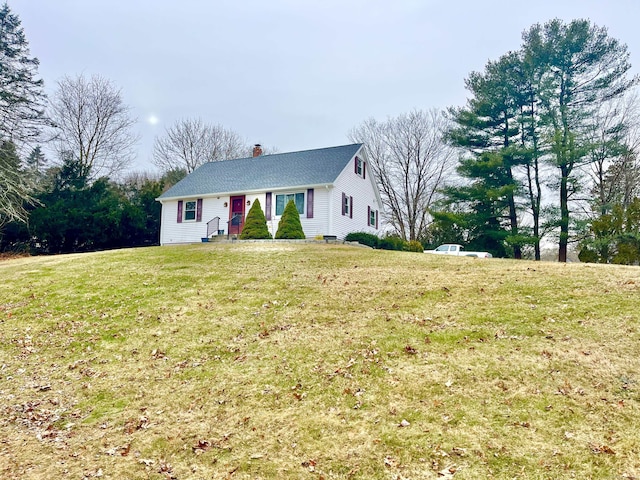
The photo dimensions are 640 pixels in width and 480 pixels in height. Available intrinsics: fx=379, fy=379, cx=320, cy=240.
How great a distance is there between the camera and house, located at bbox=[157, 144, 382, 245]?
1959 cm

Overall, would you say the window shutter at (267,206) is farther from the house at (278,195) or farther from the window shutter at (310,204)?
the window shutter at (310,204)

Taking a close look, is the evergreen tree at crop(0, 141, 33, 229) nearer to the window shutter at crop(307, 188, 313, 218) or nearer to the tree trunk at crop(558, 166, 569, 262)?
the window shutter at crop(307, 188, 313, 218)

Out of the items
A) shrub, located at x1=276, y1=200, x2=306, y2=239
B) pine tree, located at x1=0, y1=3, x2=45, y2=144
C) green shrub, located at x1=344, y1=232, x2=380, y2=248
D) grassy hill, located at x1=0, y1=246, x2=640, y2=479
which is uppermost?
pine tree, located at x1=0, y1=3, x2=45, y2=144

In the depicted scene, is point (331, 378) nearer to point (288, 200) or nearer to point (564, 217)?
point (288, 200)

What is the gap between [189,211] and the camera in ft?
74.8

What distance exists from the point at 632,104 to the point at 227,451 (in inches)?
1201

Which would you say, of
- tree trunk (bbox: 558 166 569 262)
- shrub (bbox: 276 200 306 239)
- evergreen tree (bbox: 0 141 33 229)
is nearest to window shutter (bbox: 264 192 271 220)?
shrub (bbox: 276 200 306 239)

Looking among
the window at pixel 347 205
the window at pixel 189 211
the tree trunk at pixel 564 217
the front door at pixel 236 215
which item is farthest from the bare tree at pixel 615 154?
the window at pixel 189 211

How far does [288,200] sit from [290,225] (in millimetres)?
2387

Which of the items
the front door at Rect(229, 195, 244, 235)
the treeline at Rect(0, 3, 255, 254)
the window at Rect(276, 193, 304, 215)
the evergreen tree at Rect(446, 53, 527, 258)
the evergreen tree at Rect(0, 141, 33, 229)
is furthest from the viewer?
the evergreen tree at Rect(446, 53, 527, 258)

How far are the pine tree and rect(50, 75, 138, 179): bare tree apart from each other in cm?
744

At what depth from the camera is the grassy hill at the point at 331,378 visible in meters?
3.70

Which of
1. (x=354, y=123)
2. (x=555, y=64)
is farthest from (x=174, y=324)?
(x=354, y=123)

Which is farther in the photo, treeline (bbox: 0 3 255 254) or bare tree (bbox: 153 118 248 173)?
bare tree (bbox: 153 118 248 173)
